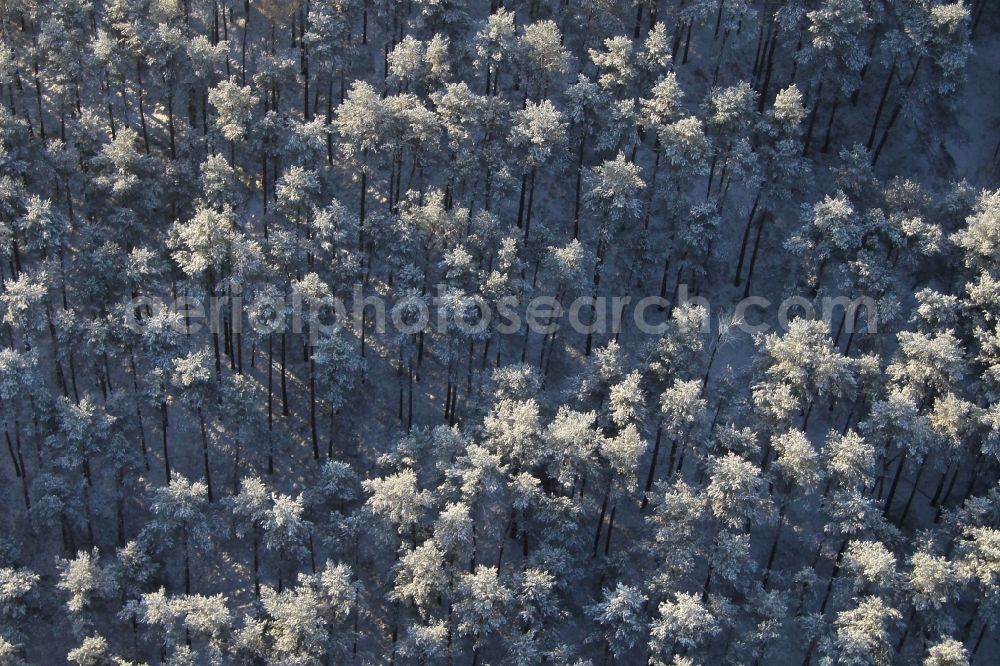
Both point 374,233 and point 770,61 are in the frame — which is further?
point 770,61

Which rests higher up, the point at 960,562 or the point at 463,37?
the point at 463,37

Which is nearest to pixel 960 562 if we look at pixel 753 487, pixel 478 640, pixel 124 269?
pixel 753 487

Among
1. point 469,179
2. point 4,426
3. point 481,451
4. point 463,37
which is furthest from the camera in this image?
point 463,37

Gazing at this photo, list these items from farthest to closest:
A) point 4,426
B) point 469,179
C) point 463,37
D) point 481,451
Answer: point 463,37
point 469,179
point 4,426
point 481,451

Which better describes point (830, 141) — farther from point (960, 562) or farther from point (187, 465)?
point (187, 465)

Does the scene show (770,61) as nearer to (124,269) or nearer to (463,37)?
(463,37)

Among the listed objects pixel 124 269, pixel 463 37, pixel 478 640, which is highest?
pixel 463 37
